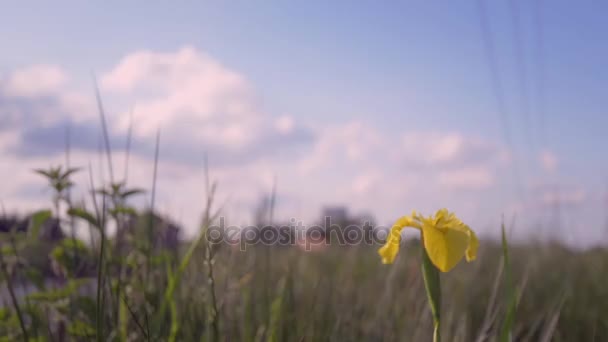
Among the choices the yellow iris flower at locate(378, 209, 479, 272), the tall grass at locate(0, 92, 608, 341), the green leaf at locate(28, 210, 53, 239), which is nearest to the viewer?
the yellow iris flower at locate(378, 209, 479, 272)

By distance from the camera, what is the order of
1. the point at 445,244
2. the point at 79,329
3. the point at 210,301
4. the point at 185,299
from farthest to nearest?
the point at 185,299, the point at 210,301, the point at 79,329, the point at 445,244

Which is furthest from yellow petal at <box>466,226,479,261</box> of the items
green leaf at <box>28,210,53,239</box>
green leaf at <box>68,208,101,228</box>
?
green leaf at <box>28,210,53,239</box>

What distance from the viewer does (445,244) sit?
90cm

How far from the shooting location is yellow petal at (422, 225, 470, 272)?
0.90 metres

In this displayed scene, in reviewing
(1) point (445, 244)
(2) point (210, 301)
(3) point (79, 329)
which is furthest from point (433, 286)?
(3) point (79, 329)

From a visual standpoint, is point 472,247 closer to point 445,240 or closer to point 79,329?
point 445,240

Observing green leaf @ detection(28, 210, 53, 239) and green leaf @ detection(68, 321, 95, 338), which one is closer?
green leaf @ detection(68, 321, 95, 338)

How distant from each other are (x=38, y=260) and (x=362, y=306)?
136 cm

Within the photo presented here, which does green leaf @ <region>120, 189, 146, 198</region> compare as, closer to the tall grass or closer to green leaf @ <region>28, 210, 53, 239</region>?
the tall grass

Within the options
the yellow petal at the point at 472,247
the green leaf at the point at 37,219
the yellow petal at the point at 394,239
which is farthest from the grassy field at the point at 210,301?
the yellow petal at the point at 394,239

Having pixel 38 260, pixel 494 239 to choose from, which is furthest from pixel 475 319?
pixel 494 239

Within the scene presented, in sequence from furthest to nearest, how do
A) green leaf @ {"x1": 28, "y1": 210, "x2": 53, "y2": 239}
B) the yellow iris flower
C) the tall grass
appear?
green leaf @ {"x1": 28, "y1": 210, "x2": 53, "y2": 239}, the tall grass, the yellow iris flower

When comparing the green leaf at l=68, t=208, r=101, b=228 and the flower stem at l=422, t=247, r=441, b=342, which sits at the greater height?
the green leaf at l=68, t=208, r=101, b=228

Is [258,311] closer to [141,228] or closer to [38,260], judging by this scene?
[141,228]
